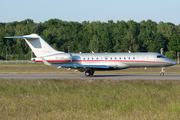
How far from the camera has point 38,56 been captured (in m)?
34.1

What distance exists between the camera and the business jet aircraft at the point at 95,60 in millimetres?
31438

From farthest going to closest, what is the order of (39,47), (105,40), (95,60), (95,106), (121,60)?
(105,40)
(39,47)
(95,60)
(121,60)
(95,106)

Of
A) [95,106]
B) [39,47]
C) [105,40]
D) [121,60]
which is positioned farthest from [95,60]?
[105,40]

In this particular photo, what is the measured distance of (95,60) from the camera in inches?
1284

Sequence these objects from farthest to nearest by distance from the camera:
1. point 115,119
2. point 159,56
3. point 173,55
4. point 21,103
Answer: point 173,55 → point 159,56 → point 21,103 → point 115,119

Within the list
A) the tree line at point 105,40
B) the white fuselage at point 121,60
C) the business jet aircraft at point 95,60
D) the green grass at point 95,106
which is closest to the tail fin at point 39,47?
the business jet aircraft at point 95,60

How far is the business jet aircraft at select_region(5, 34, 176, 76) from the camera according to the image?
31.4 meters

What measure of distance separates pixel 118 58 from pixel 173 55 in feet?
209

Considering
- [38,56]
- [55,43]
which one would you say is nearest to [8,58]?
[55,43]

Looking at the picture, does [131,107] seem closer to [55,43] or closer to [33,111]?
[33,111]

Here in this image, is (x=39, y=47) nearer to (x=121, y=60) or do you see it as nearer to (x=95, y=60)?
(x=95, y=60)

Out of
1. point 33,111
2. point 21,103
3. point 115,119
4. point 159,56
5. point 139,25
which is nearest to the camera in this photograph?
point 115,119

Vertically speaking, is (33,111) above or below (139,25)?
below

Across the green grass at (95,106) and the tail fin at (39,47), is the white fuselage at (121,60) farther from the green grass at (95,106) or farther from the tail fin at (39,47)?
the green grass at (95,106)
